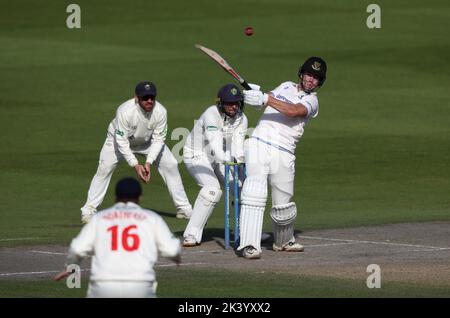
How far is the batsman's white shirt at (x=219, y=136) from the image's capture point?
16141mm

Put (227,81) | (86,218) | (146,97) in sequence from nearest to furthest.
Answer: (146,97)
(86,218)
(227,81)

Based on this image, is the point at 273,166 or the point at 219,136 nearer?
the point at 273,166

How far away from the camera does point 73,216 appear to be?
19141mm

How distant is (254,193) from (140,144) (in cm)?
448

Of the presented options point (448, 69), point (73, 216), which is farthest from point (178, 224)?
point (448, 69)

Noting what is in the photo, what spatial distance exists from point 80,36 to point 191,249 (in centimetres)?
2307

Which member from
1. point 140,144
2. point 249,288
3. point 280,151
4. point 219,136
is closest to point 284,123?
point 280,151

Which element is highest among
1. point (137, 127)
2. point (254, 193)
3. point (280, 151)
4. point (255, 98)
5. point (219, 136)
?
point (255, 98)

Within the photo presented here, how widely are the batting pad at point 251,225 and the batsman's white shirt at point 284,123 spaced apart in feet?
3.03

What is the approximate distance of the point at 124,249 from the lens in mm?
9641

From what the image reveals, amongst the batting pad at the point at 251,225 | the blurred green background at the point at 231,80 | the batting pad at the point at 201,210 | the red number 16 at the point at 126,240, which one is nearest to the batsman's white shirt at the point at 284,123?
the batting pad at the point at 251,225

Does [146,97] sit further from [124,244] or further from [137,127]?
[124,244]

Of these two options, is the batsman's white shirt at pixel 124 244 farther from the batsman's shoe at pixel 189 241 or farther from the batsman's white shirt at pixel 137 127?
the batsman's white shirt at pixel 137 127
